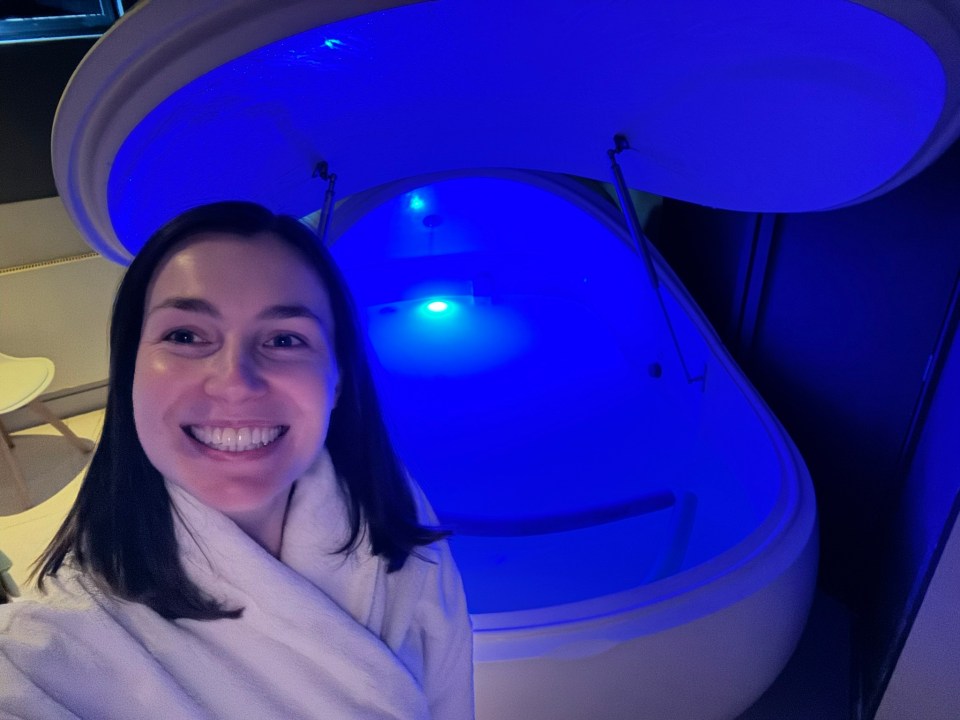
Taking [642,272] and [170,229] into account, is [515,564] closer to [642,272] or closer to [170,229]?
[642,272]

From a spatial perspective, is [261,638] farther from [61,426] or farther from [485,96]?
[61,426]

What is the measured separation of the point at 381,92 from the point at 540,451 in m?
1.56

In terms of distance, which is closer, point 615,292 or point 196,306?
point 196,306

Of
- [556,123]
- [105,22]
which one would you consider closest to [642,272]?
[556,123]

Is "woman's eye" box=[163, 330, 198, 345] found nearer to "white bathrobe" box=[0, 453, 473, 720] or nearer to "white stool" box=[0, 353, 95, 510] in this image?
"white bathrobe" box=[0, 453, 473, 720]

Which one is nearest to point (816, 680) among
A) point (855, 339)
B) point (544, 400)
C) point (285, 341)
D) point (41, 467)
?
point (855, 339)

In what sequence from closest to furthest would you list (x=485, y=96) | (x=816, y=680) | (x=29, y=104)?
(x=485, y=96) < (x=816, y=680) < (x=29, y=104)

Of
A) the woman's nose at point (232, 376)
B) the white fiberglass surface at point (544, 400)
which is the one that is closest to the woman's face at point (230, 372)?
the woman's nose at point (232, 376)

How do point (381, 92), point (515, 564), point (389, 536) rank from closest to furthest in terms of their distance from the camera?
1. point (389, 536)
2. point (381, 92)
3. point (515, 564)

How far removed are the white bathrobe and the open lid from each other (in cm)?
36

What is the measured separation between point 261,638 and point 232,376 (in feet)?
0.79

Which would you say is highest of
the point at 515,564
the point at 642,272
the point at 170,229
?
the point at 170,229

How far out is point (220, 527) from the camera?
62 cm

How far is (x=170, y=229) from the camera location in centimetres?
62
